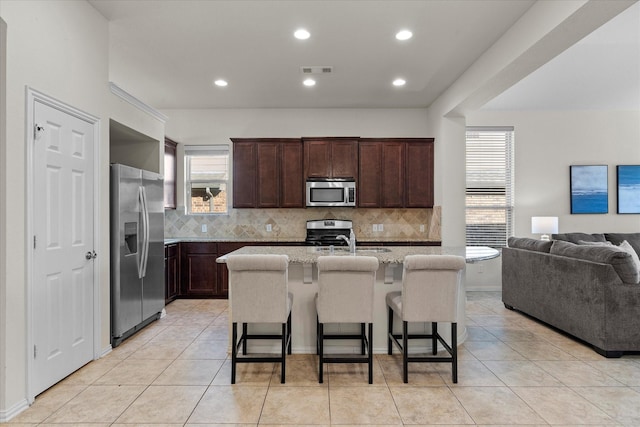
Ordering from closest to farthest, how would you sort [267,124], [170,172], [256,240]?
[256,240] < [170,172] < [267,124]

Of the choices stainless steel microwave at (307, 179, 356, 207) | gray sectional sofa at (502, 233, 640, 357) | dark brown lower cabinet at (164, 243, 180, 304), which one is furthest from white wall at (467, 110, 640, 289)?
dark brown lower cabinet at (164, 243, 180, 304)

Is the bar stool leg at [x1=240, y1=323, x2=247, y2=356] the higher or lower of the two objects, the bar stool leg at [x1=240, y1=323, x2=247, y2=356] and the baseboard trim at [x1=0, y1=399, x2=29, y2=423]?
the higher

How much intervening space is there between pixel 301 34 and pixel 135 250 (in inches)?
105

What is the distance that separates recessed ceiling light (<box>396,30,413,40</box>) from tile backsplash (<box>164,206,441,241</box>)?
9.51 feet

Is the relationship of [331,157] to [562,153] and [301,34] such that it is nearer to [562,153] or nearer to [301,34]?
[301,34]

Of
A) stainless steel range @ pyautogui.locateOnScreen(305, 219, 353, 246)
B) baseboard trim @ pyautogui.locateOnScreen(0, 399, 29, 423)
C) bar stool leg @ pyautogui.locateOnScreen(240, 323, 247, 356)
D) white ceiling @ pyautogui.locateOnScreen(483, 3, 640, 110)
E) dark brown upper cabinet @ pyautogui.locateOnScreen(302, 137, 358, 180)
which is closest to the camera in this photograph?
baseboard trim @ pyautogui.locateOnScreen(0, 399, 29, 423)

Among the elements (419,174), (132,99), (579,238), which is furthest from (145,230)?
(579,238)

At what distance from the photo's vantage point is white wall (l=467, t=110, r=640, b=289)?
589cm

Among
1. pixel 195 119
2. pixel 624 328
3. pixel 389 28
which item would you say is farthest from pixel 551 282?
pixel 195 119

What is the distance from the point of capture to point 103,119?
3193mm

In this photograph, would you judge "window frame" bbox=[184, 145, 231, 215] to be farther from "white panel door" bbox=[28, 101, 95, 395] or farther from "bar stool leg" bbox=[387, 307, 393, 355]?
"bar stool leg" bbox=[387, 307, 393, 355]

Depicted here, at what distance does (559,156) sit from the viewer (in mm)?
5906

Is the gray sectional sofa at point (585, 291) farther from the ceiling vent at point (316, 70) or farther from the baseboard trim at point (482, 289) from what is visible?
the ceiling vent at point (316, 70)

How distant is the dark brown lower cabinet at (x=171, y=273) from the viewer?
5039 mm
